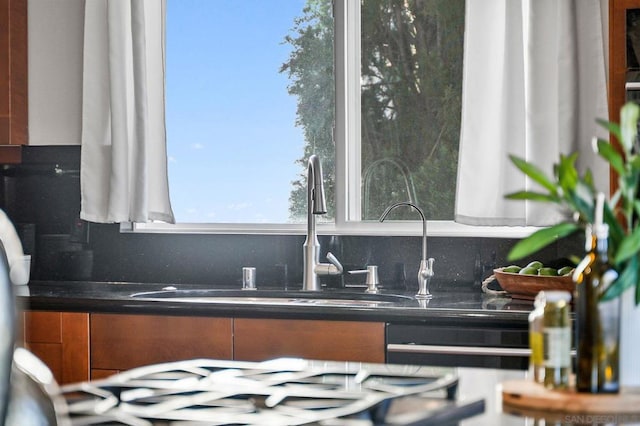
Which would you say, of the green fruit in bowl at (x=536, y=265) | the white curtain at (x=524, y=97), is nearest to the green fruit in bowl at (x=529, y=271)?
the green fruit in bowl at (x=536, y=265)

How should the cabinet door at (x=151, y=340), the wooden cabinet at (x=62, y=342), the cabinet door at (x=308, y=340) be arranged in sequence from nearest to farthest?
the cabinet door at (x=308, y=340) < the cabinet door at (x=151, y=340) < the wooden cabinet at (x=62, y=342)

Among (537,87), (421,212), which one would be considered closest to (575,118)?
(537,87)

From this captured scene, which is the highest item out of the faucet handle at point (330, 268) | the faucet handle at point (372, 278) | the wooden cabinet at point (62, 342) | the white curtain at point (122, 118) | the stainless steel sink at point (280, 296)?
the white curtain at point (122, 118)

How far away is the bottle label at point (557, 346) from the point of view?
1.58 metres

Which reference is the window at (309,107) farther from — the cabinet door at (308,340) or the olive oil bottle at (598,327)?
the olive oil bottle at (598,327)

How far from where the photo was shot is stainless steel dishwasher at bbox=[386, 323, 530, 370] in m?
2.82

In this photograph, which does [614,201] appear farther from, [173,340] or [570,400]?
[173,340]

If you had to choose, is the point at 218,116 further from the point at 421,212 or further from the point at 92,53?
the point at 421,212

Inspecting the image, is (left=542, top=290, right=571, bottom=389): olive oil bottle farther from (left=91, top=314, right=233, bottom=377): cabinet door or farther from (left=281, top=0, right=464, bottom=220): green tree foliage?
(left=281, top=0, right=464, bottom=220): green tree foliage

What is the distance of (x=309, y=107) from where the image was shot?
12.5 ft

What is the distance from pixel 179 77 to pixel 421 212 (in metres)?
1.25

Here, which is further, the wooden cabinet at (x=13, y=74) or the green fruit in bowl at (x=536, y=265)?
the wooden cabinet at (x=13, y=74)

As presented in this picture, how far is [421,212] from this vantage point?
11.1 feet

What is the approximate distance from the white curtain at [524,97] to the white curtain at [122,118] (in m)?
1.23
